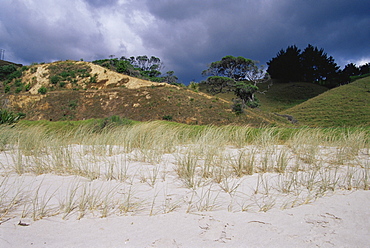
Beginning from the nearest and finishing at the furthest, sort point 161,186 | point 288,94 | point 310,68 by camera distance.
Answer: point 161,186
point 288,94
point 310,68

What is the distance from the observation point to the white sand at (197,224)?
226 centimetres

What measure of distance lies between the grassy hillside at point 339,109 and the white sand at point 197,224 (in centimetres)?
2800

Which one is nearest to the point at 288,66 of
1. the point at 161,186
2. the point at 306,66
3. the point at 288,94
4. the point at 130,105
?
the point at 306,66

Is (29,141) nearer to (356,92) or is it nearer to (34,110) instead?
(34,110)

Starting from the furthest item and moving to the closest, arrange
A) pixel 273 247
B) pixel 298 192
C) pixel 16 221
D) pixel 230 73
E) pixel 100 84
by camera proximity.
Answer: pixel 230 73
pixel 100 84
pixel 298 192
pixel 16 221
pixel 273 247

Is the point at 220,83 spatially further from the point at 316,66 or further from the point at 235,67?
the point at 316,66

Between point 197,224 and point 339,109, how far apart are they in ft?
130

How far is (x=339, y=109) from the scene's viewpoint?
3406 cm

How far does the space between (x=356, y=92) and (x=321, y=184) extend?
46.7 metres

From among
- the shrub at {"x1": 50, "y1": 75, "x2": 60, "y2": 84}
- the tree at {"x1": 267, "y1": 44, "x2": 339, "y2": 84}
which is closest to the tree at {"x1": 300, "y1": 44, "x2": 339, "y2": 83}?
the tree at {"x1": 267, "y1": 44, "x2": 339, "y2": 84}

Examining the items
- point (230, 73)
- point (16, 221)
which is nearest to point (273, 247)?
point (16, 221)

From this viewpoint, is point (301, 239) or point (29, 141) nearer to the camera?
point (301, 239)

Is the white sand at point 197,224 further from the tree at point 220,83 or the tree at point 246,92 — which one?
the tree at point 220,83

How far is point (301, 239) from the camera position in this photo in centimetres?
229
